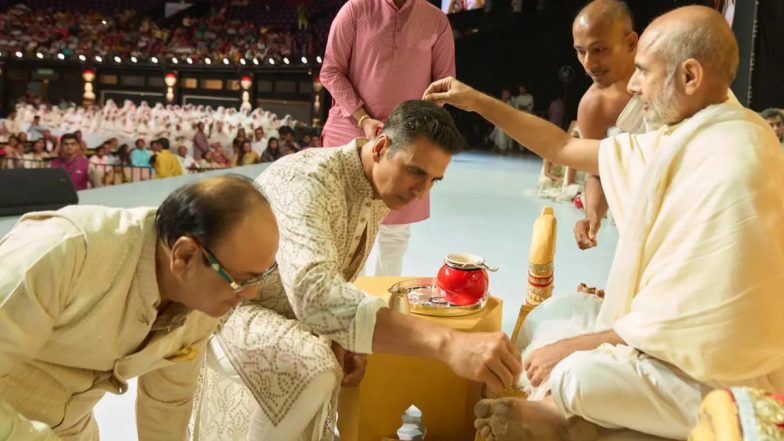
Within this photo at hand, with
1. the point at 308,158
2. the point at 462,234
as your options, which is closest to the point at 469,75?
the point at 462,234

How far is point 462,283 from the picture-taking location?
2.22 metres

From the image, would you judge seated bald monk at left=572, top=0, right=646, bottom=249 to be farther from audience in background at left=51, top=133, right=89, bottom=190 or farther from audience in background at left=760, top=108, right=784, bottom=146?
audience in background at left=51, top=133, right=89, bottom=190

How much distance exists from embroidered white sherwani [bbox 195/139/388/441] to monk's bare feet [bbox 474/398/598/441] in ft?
1.27

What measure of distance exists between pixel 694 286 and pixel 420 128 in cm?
76

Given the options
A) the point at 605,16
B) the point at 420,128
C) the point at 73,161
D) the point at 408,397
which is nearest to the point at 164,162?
the point at 73,161

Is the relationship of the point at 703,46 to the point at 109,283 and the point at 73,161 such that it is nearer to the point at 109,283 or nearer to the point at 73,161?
the point at 109,283

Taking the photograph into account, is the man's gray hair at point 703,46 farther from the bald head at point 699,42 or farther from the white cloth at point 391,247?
the white cloth at point 391,247

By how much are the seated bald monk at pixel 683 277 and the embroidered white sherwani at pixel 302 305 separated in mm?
447

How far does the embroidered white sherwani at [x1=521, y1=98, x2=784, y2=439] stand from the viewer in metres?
1.68

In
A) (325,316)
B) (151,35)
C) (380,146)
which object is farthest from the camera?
(151,35)

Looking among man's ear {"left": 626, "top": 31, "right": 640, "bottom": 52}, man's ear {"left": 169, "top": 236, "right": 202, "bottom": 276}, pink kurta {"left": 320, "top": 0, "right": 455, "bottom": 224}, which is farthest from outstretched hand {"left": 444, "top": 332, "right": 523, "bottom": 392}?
man's ear {"left": 626, "top": 31, "right": 640, "bottom": 52}

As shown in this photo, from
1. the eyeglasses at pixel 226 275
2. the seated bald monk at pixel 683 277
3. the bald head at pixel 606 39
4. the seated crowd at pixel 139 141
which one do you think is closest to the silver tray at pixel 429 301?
the seated bald monk at pixel 683 277

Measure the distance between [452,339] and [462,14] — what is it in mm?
15019

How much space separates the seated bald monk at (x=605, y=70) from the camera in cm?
287
